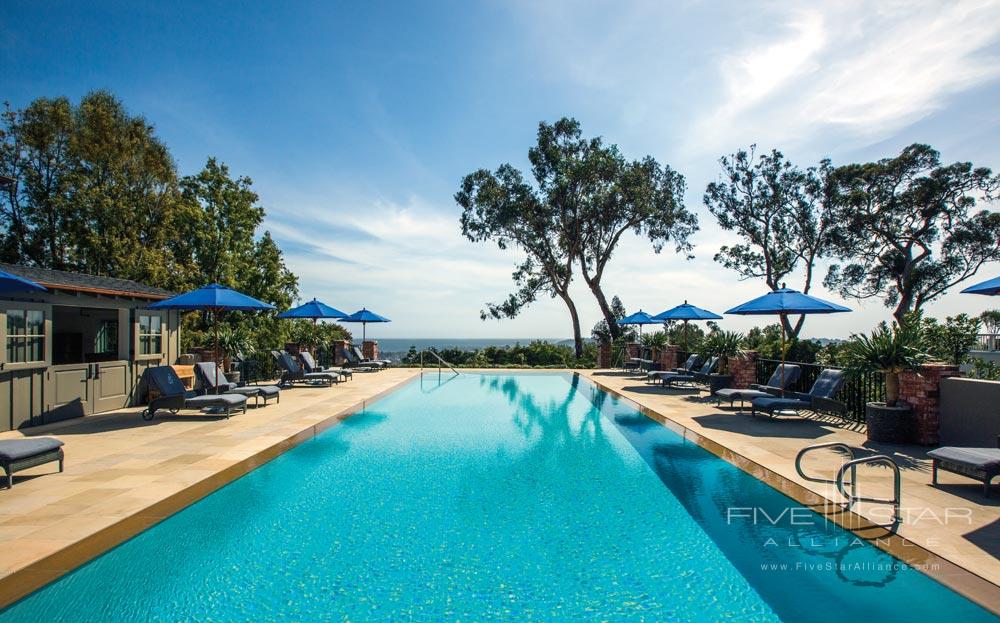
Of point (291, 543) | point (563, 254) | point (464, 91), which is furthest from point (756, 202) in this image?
point (291, 543)

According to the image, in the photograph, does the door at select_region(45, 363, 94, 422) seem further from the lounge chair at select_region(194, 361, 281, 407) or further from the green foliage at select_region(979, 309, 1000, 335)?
the green foliage at select_region(979, 309, 1000, 335)

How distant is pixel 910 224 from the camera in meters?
27.8

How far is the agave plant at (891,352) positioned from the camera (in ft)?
24.3

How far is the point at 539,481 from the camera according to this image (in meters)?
6.49

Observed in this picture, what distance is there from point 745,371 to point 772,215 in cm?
2170

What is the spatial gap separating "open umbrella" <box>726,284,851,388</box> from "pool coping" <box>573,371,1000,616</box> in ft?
12.4

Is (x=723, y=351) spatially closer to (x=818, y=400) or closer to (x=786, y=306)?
(x=786, y=306)

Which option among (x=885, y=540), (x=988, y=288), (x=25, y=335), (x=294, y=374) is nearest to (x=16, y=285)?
(x=25, y=335)

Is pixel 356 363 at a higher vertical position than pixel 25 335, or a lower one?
lower

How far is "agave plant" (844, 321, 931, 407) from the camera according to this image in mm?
7418

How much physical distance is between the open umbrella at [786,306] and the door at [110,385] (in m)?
12.2

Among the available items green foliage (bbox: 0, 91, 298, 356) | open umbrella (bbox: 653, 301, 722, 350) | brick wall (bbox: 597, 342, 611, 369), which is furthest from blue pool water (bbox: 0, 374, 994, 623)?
green foliage (bbox: 0, 91, 298, 356)

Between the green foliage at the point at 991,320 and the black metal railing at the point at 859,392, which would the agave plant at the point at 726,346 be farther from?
the green foliage at the point at 991,320

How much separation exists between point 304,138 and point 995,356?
97.8 feet
